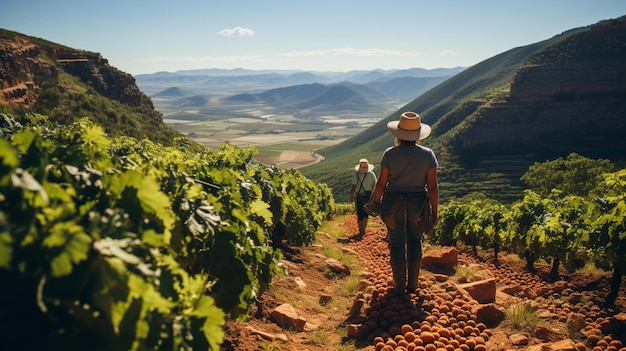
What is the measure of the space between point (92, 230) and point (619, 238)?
728cm

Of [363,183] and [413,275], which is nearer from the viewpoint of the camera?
[413,275]

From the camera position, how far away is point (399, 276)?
20.6 ft

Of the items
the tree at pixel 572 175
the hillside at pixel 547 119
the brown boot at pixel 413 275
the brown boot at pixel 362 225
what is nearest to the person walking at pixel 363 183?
the brown boot at pixel 362 225

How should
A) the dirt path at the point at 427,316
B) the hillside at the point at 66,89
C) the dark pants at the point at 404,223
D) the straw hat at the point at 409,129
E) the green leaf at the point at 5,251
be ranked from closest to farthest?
the green leaf at the point at 5,251
the dirt path at the point at 427,316
the dark pants at the point at 404,223
the straw hat at the point at 409,129
the hillside at the point at 66,89

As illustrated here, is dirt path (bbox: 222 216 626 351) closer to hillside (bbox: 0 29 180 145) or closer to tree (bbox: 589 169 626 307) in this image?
tree (bbox: 589 169 626 307)

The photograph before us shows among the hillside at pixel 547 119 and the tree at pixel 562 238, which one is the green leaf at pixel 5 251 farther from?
the hillside at pixel 547 119

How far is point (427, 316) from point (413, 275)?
72 cm

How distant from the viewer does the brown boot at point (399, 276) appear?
623 centimetres

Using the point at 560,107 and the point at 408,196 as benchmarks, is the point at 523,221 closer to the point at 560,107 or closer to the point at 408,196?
the point at 408,196

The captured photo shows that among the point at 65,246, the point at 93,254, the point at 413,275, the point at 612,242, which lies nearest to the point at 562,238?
the point at 612,242

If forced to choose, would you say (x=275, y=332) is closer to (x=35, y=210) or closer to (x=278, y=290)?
(x=278, y=290)

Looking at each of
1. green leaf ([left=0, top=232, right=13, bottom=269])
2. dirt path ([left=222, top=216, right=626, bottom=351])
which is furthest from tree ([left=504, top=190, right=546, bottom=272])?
green leaf ([left=0, top=232, right=13, bottom=269])

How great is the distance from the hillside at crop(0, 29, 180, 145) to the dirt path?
40.5m

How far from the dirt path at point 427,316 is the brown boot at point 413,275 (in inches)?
5.7
